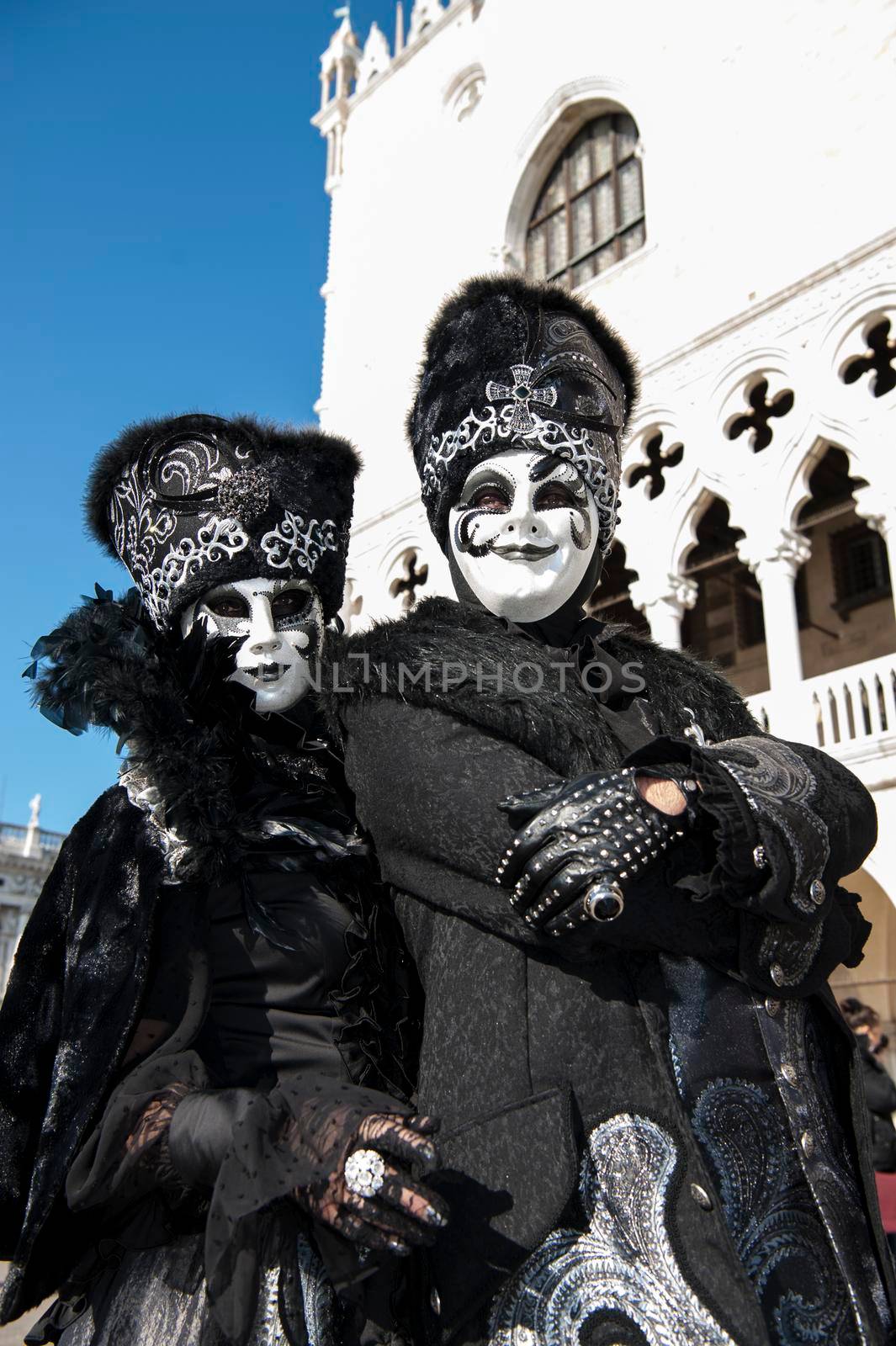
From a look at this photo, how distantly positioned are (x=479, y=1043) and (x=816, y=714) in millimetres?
5883

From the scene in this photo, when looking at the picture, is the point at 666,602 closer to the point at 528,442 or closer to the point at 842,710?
the point at 842,710

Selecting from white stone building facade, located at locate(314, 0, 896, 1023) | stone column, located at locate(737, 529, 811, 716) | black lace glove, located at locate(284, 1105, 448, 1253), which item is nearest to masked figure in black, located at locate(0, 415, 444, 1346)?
black lace glove, located at locate(284, 1105, 448, 1253)

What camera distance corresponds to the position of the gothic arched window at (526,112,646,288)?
904cm

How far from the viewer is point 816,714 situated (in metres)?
6.75

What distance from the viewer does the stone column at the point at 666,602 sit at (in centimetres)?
744

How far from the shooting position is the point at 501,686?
143cm

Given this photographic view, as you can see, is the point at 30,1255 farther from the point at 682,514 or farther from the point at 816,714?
the point at 682,514

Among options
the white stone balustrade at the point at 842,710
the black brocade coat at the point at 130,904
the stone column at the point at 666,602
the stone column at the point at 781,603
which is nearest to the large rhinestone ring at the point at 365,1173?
the black brocade coat at the point at 130,904

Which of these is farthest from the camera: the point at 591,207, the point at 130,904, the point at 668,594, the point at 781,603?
the point at 591,207

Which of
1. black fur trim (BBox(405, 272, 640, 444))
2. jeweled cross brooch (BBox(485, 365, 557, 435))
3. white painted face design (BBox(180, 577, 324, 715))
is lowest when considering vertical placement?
white painted face design (BBox(180, 577, 324, 715))

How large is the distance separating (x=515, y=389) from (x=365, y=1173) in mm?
1108

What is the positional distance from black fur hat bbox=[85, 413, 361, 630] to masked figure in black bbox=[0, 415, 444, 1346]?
0.04 feet

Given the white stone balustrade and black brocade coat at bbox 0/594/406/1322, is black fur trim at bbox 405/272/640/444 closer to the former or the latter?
black brocade coat at bbox 0/594/406/1322

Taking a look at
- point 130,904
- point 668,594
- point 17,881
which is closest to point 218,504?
point 130,904
